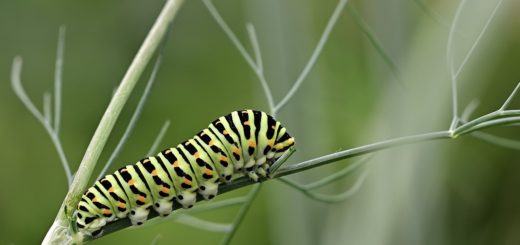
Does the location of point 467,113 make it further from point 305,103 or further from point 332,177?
point 305,103

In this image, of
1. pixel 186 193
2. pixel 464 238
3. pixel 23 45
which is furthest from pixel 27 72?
pixel 186 193

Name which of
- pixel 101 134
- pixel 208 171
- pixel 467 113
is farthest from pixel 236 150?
pixel 467 113

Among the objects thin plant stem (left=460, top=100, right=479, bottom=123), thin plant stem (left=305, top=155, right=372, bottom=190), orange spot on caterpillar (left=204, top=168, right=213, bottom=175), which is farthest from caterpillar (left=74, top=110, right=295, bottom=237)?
thin plant stem (left=460, top=100, right=479, bottom=123)

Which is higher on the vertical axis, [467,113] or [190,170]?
[190,170]

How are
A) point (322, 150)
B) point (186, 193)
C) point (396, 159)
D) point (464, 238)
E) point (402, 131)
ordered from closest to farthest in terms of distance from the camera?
point (186, 193), point (402, 131), point (396, 159), point (322, 150), point (464, 238)

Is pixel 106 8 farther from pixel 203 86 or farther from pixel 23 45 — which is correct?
pixel 203 86

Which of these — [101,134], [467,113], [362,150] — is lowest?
[467,113]
